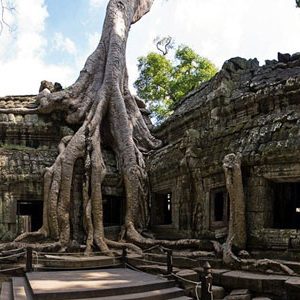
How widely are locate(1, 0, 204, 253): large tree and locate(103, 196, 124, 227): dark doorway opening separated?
3.15 feet

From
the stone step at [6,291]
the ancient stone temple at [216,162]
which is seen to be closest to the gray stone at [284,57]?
the ancient stone temple at [216,162]

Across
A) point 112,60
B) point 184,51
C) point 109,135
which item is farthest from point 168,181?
point 184,51

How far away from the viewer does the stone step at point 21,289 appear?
18.8 ft

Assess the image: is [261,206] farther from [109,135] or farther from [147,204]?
[109,135]

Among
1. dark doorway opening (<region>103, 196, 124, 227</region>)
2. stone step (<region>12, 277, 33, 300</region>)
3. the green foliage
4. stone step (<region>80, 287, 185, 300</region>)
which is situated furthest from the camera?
the green foliage

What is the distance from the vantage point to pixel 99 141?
37.2ft

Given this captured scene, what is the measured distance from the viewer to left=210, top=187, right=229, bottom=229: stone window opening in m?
8.30

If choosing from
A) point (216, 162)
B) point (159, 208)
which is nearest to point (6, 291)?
point (216, 162)

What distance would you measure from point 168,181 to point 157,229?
150cm

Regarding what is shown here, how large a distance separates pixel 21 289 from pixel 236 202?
3.59m

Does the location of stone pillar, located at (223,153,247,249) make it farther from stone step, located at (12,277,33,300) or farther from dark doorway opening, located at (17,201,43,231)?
dark doorway opening, located at (17,201,43,231)

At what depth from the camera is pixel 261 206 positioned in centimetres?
741

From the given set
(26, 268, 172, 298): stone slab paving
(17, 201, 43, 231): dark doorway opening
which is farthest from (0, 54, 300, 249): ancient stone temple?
(17, 201, 43, 231): dark doorway opening

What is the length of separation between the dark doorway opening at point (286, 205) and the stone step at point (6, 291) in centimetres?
464
